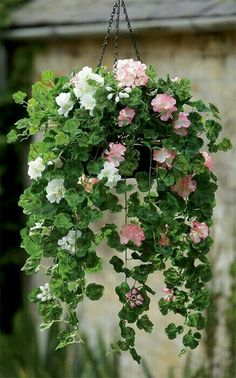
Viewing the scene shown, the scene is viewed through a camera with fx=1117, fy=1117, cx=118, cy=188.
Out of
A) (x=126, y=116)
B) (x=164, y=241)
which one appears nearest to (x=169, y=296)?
(x=164, y=241)

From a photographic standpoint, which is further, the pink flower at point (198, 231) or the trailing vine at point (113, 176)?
the pink flower at point (198, 231)

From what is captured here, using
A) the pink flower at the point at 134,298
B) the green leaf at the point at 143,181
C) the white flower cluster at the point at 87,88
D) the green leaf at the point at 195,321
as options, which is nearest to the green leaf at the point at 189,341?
the green leaf at the point at 195,321

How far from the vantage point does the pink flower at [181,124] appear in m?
2.95

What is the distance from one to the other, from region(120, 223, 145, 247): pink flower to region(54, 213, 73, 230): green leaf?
146mm

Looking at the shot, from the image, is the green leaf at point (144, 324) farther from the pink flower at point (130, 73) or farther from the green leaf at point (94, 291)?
the pink flower at point (130, 73)

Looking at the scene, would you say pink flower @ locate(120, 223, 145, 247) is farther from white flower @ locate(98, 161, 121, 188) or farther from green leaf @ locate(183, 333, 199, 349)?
green leaf @ locate(183, 333, 199, 349)

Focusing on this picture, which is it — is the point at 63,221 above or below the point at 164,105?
below

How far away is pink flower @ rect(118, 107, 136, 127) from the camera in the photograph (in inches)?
115

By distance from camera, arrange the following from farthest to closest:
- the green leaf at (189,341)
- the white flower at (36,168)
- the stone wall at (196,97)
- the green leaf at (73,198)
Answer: the stone wall at (196,97), the green leaf at (189,341), the white flower at (36,168), the green leaf at (73,198)

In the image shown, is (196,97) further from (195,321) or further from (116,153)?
(116,153)

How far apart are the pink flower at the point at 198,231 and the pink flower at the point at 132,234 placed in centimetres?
16

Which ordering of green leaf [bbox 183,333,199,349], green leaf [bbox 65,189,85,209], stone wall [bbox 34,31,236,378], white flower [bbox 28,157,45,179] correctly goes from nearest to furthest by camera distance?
green leaf [bbox 65,189,85,209], white flower [bbox 28,157,45,179], green leaf [bbox 183,333,199,349], stone wall [bbox 34,31,236,378]

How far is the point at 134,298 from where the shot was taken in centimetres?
298

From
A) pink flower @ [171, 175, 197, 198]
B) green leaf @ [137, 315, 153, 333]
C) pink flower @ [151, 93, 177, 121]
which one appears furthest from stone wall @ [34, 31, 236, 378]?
pink flower @ [151, 93, 177, 121]
